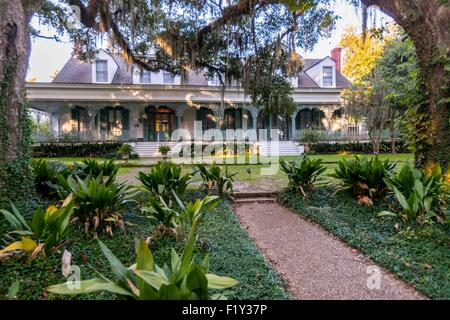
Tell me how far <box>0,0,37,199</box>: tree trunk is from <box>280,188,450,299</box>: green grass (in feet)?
15.7

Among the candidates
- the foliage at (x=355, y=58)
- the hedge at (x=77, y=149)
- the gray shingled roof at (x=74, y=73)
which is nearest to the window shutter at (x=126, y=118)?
the hedge at (x=77, y=149)

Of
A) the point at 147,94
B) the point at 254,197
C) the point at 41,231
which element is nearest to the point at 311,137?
the point at 147,94

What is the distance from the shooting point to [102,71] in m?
19.8

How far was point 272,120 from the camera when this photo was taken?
21.2 meters

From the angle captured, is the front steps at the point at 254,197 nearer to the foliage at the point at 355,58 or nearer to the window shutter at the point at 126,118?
the window shutter at the point at 126,118

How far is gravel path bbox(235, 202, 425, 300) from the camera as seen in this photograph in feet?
8.36

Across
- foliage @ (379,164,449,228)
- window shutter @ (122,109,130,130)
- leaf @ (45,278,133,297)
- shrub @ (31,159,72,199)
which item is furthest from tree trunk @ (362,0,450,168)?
window shutter @ (122,109,130,130)

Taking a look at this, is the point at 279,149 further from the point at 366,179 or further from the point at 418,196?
the point at 418,196

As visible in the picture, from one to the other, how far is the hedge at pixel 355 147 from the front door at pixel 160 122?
10003mm

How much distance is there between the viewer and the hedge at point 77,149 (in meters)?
16.9

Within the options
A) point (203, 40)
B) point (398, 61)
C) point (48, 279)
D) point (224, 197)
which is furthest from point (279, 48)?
point (398, 61)

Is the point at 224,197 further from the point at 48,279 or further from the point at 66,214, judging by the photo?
the point at 48,279

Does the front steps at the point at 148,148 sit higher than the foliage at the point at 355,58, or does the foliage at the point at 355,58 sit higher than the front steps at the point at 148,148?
the foliage at the point at 355,58
